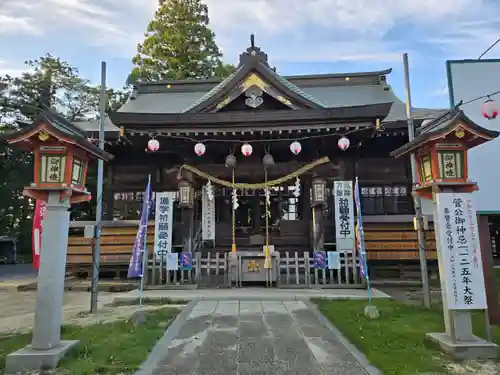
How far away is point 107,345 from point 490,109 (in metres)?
8.29

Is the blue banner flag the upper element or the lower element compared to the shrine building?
lower

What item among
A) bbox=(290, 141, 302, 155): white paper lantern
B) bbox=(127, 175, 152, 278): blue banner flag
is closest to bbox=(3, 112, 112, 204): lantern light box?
bbox=(127, 175, 152, 278): blue banner flag

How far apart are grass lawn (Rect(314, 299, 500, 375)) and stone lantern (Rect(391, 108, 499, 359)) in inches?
18.5

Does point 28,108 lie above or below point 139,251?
above

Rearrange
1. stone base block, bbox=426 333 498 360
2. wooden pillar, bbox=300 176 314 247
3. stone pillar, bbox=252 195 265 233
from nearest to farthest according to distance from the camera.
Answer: stone base block, bbox=426 333 498 360 < wooden pillar, bbox=300 176 314 247 < stone pillar, bbox=252 195 265 233

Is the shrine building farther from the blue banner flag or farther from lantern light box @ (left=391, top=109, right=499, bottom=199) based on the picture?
lantern light box @ (left=391, top=109, right=499, bottom=199)

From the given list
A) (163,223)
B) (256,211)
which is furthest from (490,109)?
(163,223)

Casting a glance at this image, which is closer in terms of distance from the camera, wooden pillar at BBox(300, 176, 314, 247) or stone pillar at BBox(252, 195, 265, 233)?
wooden pillar at BBox(300, 176, 314, 247)

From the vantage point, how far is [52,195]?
17.7 ft

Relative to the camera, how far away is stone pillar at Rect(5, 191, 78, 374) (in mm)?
4711

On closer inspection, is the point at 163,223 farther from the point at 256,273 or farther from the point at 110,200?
the point at 110,200

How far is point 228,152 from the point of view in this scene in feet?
43.4

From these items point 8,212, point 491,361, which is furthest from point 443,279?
point 8,212

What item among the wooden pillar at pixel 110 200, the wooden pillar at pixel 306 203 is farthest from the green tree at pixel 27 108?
the wooden pillar at pixel 306 203
